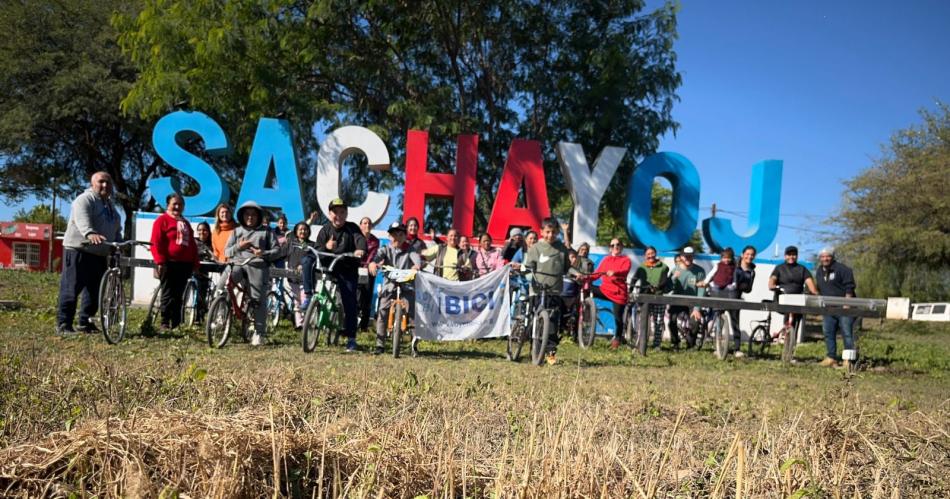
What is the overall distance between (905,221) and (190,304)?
103 ft

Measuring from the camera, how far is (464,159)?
50.3ft

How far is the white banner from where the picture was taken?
904cm

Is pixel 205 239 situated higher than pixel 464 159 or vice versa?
pixel 464 159

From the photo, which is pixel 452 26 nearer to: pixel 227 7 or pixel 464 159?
pixel 464 159

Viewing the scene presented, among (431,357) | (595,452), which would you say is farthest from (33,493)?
(431,357)

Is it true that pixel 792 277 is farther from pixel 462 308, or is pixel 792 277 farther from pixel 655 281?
pixel 462 308

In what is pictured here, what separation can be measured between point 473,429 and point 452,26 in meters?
15.0

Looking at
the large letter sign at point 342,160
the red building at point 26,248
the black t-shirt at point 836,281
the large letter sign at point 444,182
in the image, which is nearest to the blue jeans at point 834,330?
the black t-shirt at point 836,281

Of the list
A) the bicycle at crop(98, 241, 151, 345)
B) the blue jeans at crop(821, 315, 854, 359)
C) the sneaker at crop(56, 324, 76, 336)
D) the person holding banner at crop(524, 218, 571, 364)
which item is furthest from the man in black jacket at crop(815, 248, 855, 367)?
the sneaker at crop(56, 324, 76, 336)

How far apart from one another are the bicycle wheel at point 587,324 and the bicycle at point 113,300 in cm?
662

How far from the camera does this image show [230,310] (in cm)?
873

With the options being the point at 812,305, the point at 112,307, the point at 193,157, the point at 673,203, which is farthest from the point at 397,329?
the point at 673,203

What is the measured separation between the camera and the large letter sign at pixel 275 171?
14914mm

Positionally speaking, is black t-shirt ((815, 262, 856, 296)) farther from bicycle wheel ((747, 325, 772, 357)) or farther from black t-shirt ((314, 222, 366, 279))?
black t-shirt ((314, 222, 366, 279))
